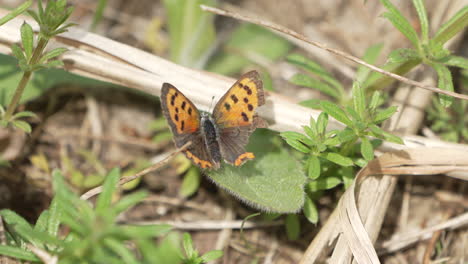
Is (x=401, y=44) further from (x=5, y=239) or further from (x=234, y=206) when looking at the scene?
(x=5, y=239)

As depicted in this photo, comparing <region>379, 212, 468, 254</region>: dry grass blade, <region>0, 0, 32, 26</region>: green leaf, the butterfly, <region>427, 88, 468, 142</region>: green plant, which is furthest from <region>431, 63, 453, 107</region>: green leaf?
<region>0, 0, 32, 26</region>: green leaf

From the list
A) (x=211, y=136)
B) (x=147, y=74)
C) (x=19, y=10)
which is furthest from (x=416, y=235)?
(x=19, y=10)

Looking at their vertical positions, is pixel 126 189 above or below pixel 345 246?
below

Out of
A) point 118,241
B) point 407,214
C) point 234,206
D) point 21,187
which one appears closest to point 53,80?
point 21,187

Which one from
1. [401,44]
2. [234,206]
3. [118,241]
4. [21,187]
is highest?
[401,44]

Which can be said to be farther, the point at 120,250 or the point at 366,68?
the point at 366,68

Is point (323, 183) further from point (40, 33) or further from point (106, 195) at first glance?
point (40, 33)
